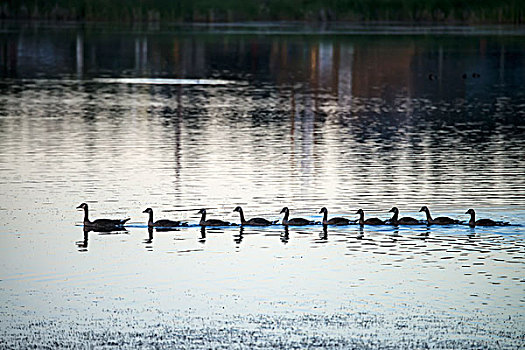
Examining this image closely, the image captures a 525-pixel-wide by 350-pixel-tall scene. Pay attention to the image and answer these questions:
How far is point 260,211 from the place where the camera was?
26938 mm

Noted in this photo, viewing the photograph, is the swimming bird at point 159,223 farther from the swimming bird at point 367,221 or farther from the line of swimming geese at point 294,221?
the swimming bird at point 367,221

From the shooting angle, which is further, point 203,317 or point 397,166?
point 397,166

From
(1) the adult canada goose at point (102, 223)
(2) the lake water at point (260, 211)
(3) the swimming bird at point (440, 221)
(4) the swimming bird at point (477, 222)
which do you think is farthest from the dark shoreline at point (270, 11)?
(4) the swimming bird at point (477, 222)

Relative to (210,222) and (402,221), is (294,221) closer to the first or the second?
(210,222)

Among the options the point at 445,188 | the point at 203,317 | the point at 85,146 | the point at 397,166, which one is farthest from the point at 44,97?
the point at 203,317

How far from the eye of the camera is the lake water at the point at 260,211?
18344 millimetres

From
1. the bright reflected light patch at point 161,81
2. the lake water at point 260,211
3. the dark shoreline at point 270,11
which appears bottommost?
the lake water at point 260,211

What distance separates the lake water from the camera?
18.3m

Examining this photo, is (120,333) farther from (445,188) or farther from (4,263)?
(445,188)

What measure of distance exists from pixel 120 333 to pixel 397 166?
17.8 meters

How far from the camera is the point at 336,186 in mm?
30578

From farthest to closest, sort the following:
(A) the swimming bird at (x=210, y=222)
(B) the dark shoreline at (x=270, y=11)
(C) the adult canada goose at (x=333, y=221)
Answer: (B) the dark shoreline at (x=270, y=11)
(C) the adult canada goose at (x=333, y=221)
(A) the swimming bird at (x=210, y=222)

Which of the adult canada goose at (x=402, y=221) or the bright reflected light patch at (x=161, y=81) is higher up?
the bright reflected light patch at (x=161, y=81)

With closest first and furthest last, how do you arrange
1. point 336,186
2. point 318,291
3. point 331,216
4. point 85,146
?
point 318,291 < point 331,216 < point 336,186 < point 85,146
